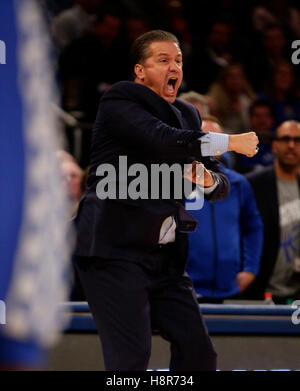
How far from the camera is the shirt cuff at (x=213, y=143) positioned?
1.86 meters

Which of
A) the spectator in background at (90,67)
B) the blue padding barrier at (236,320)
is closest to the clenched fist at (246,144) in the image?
the blue padding barrier at (236,320)

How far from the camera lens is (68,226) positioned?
208cm

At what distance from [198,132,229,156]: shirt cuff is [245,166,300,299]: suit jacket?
1635 mm

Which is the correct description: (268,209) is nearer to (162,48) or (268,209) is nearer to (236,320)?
(236,320)

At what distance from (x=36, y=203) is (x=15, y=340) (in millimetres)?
327

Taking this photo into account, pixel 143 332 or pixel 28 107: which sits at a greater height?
pixel 28 107

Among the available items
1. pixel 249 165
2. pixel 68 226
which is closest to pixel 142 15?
pixel 249 165

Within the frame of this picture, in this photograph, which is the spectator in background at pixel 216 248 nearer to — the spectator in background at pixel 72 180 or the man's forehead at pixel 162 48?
the spectator in background at pixel 72 180

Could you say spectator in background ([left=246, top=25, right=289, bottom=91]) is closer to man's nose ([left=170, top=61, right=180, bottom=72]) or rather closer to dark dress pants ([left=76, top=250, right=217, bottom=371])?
man's nose ([left=170, top=61, right=180, bottom=72])

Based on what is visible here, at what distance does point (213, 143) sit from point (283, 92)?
120 inches

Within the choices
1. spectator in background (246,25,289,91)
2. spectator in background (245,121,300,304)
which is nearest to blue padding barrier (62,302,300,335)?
spectator in background (245,121,300,304)

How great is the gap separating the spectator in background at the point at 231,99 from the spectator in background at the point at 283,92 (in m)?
0.21

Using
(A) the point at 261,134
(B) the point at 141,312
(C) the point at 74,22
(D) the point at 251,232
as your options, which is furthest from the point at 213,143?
(C) the point at 74,22
